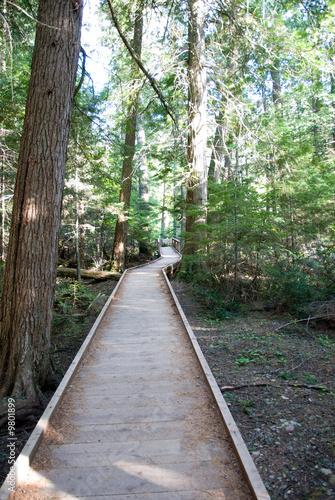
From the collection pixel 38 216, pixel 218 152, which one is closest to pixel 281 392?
pixel 38 216

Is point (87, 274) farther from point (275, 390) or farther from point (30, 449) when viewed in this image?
point (30, 449)

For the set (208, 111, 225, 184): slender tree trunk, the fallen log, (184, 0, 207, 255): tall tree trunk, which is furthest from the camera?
the fallen log

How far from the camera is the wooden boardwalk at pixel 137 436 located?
2.16 metres

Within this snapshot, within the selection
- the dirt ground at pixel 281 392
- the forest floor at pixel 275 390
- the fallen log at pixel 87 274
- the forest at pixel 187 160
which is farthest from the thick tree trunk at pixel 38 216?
the fallen log at pixel 87 274

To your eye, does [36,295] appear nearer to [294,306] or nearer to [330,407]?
[330,407]

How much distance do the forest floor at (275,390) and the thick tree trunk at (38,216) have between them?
2.07ft

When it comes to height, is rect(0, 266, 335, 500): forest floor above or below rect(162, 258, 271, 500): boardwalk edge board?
below

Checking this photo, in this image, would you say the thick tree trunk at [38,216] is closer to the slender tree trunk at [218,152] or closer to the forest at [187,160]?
the forest at [187,160]

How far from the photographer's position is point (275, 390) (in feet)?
12.9

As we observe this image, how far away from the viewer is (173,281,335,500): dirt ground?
2520 mm

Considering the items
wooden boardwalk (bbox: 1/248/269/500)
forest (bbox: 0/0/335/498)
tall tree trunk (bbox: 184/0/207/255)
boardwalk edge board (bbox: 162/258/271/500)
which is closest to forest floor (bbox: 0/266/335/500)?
boardwalk edge board (bbox: 162/258/271/500)

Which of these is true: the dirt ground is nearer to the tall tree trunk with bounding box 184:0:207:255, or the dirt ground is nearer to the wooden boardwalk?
the wooden boardwalk

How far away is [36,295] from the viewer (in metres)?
3.88

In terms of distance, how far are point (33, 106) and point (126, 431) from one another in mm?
3995
